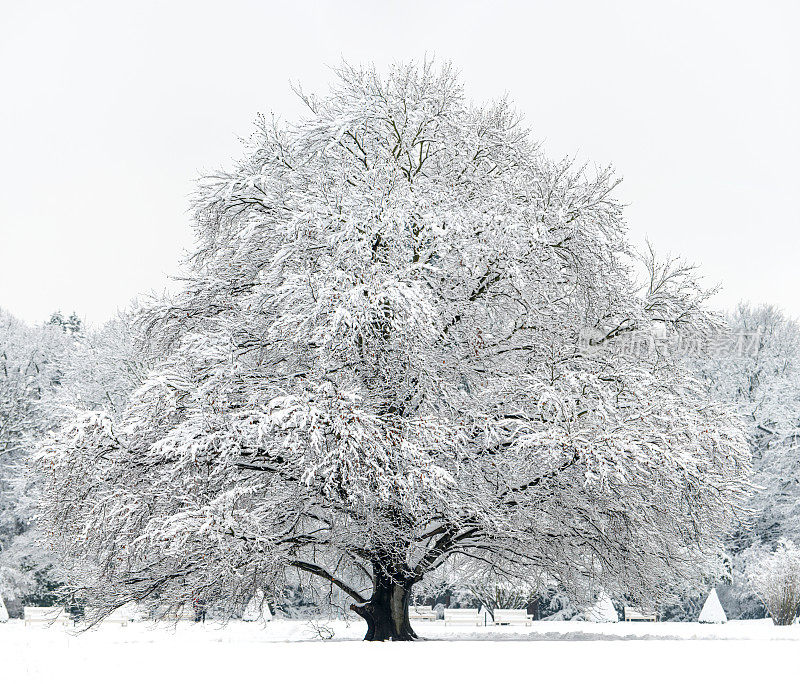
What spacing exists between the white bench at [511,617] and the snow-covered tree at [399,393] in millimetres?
17383

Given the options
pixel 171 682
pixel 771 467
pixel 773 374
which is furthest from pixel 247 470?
pixel 773 374

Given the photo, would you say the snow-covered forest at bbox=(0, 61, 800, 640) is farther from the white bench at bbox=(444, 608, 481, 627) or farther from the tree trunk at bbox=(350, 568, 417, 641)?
the white bench at bbox=(444, 608, 481, 627)

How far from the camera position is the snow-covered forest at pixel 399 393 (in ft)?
45.3

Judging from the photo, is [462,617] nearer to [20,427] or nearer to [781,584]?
[781,584]

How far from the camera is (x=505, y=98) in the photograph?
727 inches

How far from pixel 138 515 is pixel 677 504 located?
914 centimetres

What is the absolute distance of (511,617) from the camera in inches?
1378

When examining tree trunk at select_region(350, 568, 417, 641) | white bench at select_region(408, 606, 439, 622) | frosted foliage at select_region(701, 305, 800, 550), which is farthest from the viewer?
white bench at select_region(408, 606, 439, 622)

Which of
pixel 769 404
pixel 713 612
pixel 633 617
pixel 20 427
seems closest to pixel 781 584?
pixel 713 612

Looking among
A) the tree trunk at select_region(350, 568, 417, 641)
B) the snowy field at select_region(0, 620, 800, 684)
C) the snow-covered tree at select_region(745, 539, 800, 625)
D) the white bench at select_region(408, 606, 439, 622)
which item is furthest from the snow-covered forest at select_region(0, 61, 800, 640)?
the white bench at select_region(408, 606, 439, 622)

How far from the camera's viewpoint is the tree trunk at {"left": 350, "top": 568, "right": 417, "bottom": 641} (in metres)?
16.5

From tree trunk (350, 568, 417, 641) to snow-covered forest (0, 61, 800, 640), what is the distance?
0.15 feet

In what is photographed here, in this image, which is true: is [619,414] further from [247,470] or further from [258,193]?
[258,193]

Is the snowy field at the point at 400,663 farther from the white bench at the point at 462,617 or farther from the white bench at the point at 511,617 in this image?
the white bench at the point at 462,617
